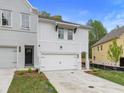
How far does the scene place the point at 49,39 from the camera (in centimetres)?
2183

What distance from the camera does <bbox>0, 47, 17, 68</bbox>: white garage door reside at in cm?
1842

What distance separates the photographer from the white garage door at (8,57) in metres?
18.4

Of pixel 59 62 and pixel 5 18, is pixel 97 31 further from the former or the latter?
pixel 5 18

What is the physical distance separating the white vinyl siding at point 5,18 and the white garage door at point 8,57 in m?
2.54

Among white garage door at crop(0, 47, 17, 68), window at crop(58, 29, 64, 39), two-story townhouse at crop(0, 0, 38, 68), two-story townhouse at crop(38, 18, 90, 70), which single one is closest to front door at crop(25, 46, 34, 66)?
two-story townhouse at crop(0, 0, 38, 68)

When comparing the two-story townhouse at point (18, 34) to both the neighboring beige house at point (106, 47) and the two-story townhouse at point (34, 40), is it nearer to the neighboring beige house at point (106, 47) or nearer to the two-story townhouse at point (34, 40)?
the two-story townhouse at point (34, 40)

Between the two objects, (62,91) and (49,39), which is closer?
(62,91)

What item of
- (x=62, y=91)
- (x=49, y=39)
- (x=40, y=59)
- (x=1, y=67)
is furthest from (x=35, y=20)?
(x=62, y=91)

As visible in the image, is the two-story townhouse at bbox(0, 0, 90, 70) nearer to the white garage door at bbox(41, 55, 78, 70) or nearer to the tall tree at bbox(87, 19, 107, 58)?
the white garage door at bbox(41, 55, 78, 70)

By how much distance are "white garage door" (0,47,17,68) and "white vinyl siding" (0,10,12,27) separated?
254 centimetres

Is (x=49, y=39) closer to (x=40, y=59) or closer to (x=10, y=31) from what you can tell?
(x=40, y=59)

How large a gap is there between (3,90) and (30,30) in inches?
388

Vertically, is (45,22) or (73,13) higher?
(73,13)

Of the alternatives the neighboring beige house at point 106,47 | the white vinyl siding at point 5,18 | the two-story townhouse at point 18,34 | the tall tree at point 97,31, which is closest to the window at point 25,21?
the two-story townhouse at point 18,34
